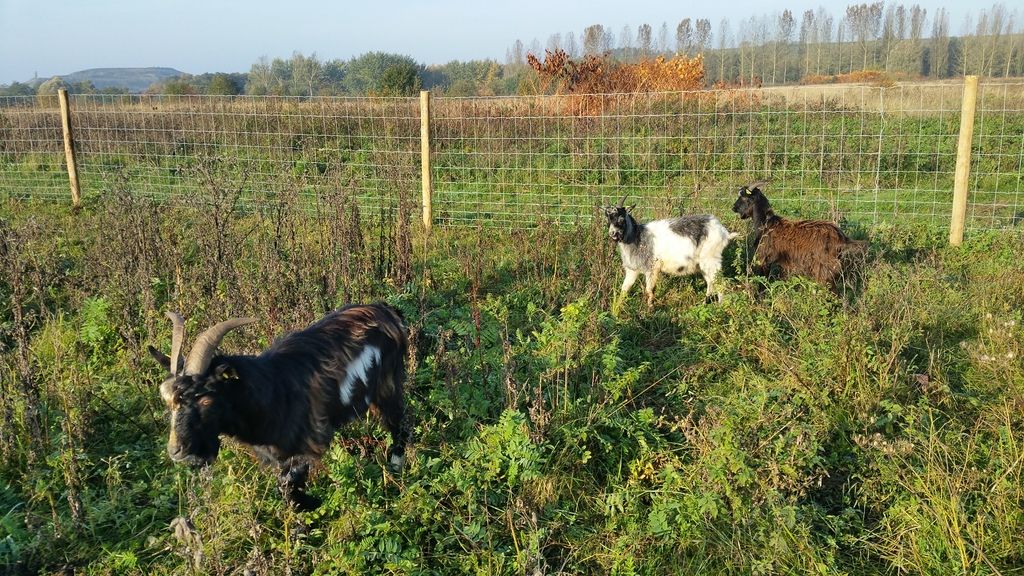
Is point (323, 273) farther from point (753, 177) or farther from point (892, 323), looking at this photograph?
point (753, 177)

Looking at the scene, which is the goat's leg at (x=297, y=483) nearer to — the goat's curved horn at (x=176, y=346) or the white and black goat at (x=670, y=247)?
the goat's curved horn at (x=176, y=346)

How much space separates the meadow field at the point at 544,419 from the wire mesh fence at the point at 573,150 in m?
1.68

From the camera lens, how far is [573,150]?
998 centimetres

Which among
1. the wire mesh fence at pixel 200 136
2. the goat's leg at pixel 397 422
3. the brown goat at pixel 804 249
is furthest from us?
the wire mesh fence at pixel 200 136

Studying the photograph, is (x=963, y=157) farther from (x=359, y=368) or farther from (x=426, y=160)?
→ (x=359, y=368)

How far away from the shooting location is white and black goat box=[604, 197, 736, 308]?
7.13m

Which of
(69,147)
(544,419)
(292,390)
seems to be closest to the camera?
(292,390)

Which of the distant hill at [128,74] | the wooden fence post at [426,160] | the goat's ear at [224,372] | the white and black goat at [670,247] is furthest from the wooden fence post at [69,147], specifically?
the distant hill at [128,74]

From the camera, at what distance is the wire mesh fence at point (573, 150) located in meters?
9.48

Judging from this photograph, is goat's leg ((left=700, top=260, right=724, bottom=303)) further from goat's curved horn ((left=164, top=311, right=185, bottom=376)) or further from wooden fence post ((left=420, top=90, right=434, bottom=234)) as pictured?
goat's curved horn ((left=164, top=311, right=185, bottom=376))

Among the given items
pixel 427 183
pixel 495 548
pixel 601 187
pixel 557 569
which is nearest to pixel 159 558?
pixel 495 548

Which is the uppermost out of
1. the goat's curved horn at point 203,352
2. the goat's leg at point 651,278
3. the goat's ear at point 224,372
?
the goat's curved horn at point 203,352

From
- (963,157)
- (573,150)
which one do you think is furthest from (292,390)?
(963,157)

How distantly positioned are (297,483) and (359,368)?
2.32 feet
